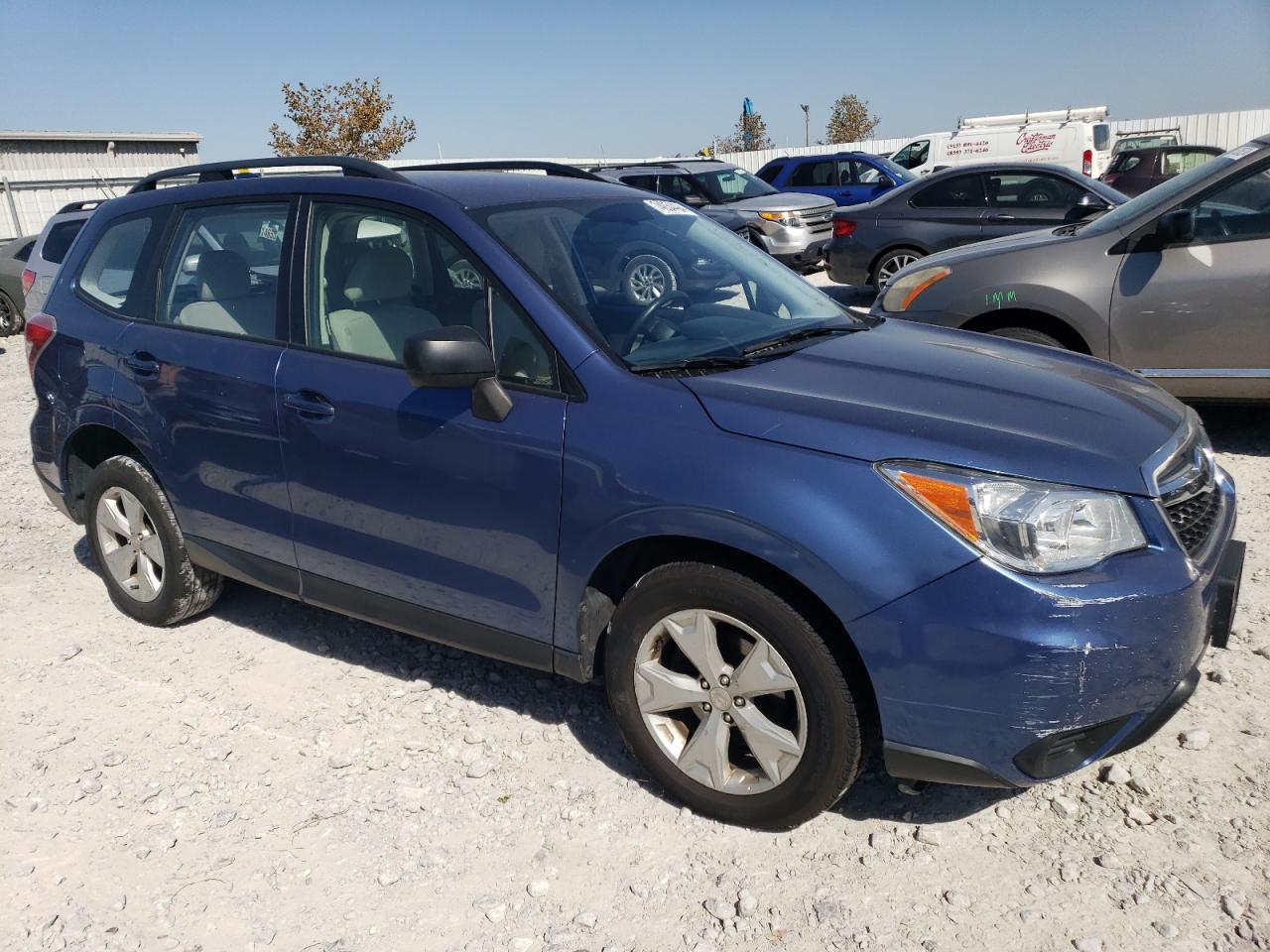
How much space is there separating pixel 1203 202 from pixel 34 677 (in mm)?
6125

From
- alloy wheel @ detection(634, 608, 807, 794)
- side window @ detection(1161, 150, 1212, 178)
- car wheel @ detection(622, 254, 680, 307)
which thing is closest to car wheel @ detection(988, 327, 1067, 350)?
car wheel @ detection(622, 254, 680, 307)

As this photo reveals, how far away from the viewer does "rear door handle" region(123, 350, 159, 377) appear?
4020 millimetres

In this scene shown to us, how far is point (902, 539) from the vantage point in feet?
8.09

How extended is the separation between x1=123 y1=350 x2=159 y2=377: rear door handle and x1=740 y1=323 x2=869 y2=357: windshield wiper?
92.5 inches

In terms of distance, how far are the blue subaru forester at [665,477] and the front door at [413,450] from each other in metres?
0.01

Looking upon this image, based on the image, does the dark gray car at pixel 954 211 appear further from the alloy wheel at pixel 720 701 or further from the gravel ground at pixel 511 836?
the alloy wheel at pixel 720 701

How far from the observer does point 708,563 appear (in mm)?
2766

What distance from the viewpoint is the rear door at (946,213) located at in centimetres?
1097

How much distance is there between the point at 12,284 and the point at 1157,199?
13.7 m

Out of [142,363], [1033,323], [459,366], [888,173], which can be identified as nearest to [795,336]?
[459,366]

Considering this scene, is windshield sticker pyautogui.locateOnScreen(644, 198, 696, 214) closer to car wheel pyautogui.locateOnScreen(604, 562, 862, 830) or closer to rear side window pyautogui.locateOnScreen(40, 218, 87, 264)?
car wheel pyautogui.locateOnScreen(604, 562, 862, 830)

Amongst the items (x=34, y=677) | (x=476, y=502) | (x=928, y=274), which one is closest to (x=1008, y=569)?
(x=476, y=502)

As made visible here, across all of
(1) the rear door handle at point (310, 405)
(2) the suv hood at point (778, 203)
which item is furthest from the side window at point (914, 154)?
(1) the rear door handle at point (310, 405)

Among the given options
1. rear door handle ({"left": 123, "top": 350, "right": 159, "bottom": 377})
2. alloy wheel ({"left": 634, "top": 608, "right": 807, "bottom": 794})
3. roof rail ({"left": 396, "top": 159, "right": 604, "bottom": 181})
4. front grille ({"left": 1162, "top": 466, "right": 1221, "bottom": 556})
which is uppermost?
roof rail ({"left": 396, "top": 159, "right": 604, "bottom": 181})
